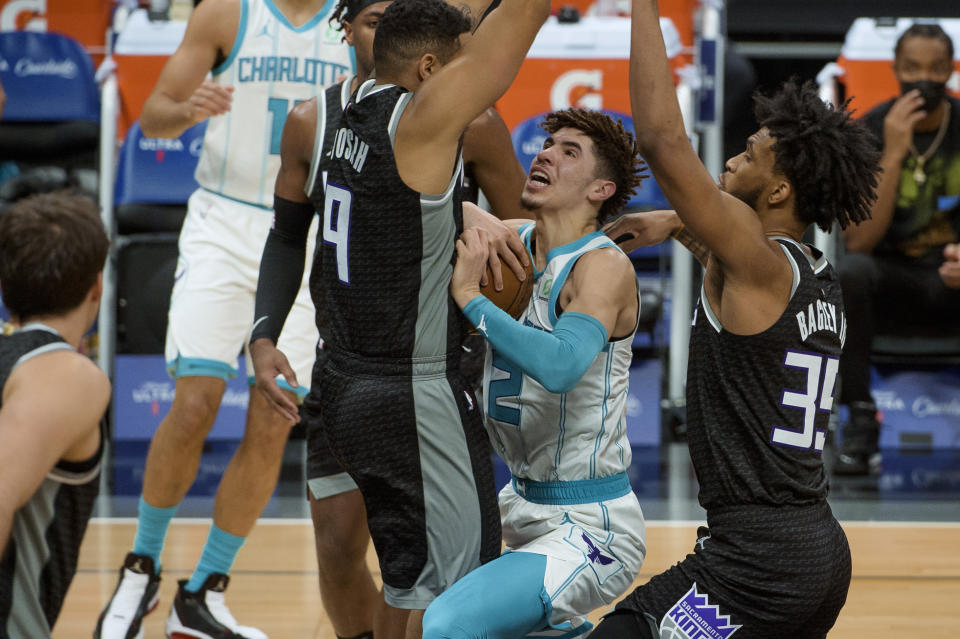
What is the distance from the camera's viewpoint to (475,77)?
2178mm

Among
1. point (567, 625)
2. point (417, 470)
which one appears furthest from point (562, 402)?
point (567, 625)

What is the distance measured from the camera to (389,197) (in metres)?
2.26

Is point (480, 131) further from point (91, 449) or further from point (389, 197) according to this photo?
point (91, 449)

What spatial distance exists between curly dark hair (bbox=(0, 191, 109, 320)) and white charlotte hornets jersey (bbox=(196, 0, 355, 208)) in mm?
1697

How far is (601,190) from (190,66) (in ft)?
5.69

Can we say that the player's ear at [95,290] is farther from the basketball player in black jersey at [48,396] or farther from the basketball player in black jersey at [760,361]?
the basketball player in black jersey at [760,361]

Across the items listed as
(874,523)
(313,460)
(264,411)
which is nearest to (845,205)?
(313,460)

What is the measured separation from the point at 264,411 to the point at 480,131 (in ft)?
3.57

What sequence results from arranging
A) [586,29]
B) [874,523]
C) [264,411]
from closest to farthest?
1. [264,411]
2. [874,523]
3. [586,29]

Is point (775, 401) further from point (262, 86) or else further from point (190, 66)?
point (190, 66)

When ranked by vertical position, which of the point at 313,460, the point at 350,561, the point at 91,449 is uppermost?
the point at 91,449

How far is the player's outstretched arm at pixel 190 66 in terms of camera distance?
365cm

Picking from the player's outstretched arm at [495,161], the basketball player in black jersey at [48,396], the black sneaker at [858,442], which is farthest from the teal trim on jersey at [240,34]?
the black sneaker at [858,442]

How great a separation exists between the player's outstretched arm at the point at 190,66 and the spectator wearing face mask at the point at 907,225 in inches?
122
